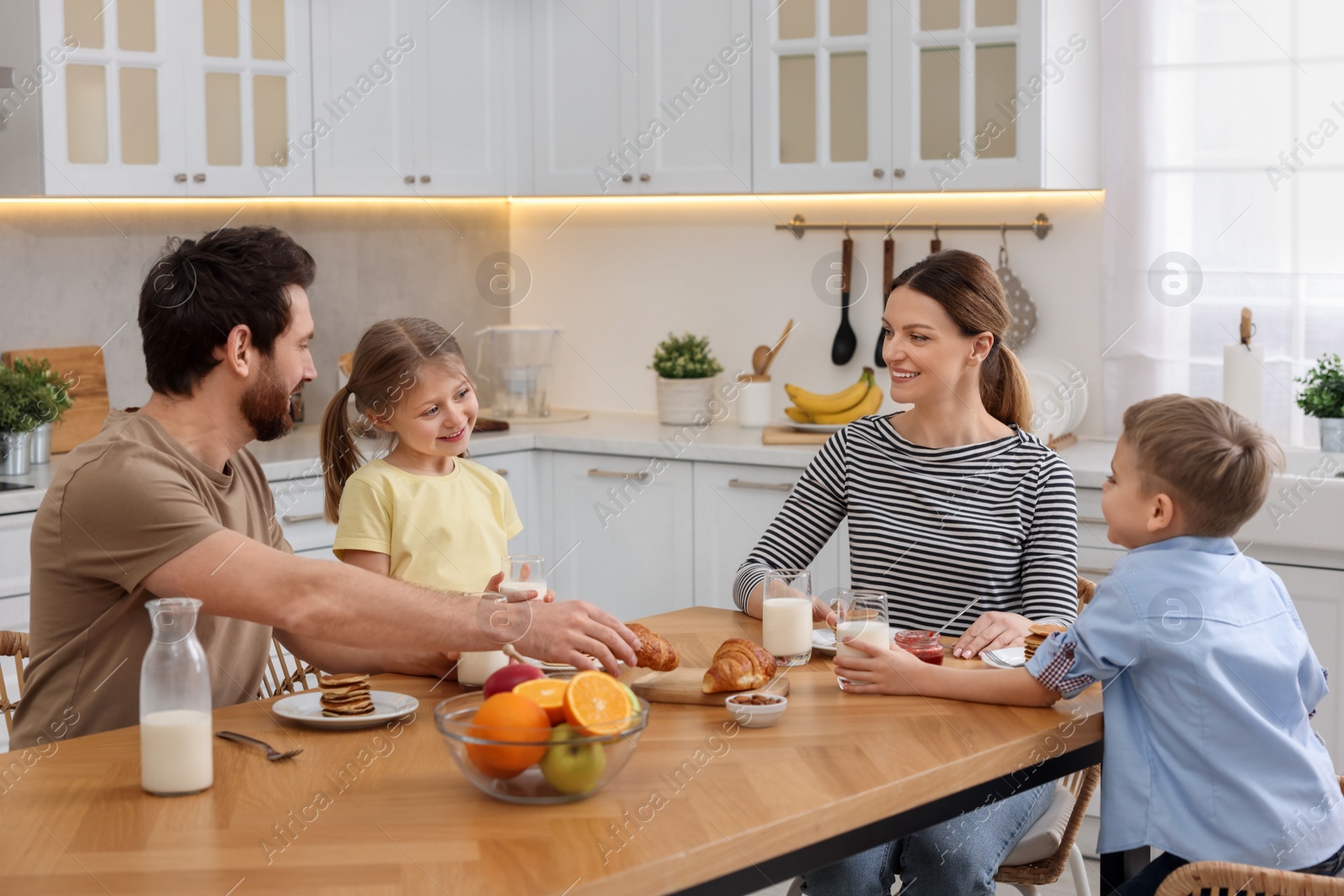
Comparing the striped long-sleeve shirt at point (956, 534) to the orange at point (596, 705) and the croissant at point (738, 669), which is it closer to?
the croissant at point (738, 669)

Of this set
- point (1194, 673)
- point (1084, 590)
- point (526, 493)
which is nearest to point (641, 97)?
point (526, 493)

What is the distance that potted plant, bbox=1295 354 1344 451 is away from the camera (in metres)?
3.16

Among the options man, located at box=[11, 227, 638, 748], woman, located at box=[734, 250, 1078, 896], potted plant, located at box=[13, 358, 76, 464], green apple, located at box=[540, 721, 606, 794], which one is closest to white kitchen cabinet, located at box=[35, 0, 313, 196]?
potted plant, located at box=[13, 358, 76, 464]

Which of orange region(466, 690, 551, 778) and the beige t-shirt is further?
the beige t-shirt

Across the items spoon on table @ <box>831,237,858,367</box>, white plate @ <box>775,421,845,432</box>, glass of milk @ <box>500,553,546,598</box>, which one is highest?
spoon on table @ <box>831,237,858,367</box>

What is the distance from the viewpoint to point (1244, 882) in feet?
4.55

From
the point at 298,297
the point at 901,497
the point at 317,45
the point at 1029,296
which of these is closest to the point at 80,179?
the point at 317,45

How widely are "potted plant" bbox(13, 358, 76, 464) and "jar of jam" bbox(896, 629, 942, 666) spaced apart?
7.19ft

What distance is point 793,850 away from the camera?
1.37 metres

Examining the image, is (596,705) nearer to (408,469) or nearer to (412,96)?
(408,469)

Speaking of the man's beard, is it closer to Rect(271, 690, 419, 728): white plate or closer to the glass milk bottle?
Rect(271, 690, 419, 728): white plate

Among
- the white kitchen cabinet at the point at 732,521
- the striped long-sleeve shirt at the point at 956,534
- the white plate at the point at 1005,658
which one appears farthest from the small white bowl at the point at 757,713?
the white kitchen cabinet at the point at 732,521

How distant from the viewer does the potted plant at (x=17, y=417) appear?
3.16 m

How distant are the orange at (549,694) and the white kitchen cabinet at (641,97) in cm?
272
